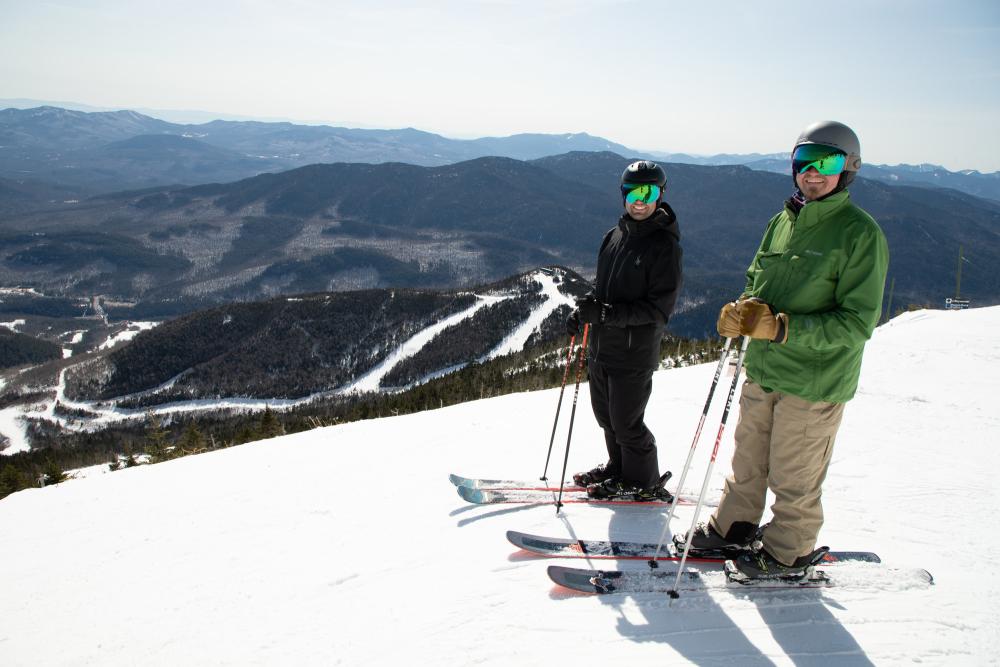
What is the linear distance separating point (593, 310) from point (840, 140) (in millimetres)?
1989

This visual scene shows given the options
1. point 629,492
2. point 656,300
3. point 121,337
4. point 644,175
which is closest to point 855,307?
point 656,300

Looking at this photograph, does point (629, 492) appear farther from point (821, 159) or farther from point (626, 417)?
point (821, 159)

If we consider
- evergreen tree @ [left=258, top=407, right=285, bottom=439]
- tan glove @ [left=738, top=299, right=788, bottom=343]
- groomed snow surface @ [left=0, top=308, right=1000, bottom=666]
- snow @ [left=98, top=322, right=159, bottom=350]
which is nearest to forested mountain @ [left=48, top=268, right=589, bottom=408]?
snow @ [left=98, top=322, right=159, bottom=350]

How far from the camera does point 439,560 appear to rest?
4.15 m

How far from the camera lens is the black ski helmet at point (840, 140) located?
3.15 m

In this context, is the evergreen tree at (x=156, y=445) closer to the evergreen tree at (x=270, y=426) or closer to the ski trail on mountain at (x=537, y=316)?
the evergreen tree at (x=270, y=426)

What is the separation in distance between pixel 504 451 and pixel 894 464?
437 centimetres

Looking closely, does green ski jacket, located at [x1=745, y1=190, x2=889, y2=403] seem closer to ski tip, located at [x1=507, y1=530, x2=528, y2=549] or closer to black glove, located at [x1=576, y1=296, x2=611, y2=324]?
black glove, located at [x1=576, y1=296, x2=611, y2=324]

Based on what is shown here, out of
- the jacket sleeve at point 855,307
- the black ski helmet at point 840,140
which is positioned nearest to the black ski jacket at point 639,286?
the black ski helmet at point 840,140

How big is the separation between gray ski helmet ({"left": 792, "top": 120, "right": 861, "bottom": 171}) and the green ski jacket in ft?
0.77

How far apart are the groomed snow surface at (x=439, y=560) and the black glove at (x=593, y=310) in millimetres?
1787

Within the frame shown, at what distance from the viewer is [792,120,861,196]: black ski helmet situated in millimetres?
3148

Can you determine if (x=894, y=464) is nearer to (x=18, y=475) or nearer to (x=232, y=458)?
(x=232, y=458)

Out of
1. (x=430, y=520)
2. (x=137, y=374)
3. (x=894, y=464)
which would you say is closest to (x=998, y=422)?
(x=894, y=464)
